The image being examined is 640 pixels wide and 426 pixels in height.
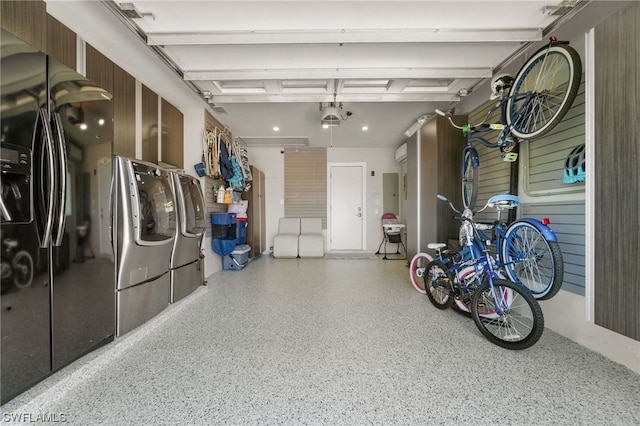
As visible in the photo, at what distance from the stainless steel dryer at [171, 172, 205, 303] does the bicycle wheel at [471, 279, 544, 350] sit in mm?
2826

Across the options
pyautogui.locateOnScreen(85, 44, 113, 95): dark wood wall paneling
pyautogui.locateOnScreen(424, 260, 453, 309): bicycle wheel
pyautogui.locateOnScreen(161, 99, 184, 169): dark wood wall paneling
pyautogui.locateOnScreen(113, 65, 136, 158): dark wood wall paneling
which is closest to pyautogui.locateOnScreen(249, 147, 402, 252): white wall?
pyautogui.locateOnScreen(161, 99, 184, 169): dark wood wall paneling

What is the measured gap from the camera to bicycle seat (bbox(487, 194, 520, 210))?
6.40 feet

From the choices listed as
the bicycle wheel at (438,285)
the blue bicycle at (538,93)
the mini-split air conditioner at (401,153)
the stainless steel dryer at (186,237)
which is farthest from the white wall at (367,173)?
the blue bicycle at (538,93)

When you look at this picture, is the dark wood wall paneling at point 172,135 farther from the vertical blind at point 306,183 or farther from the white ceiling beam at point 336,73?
the vertical blind at point 306,183

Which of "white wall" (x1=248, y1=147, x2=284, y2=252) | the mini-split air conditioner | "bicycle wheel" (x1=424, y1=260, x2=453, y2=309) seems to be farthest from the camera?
"white wall" (x1=248, y1=147, x2=284, y2=252)

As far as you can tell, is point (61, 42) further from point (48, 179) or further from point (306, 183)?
point (306, 183)

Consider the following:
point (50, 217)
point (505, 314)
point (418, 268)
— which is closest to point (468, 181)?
point (418, 268)

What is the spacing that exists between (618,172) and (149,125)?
4.01 meters

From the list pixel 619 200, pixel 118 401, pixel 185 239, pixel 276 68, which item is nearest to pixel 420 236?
pixel 619 200

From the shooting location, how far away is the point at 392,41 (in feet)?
6.48

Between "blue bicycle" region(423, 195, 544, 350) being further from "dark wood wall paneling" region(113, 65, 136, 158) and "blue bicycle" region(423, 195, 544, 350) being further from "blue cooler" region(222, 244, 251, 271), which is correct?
"dark wood wall paneling" region(113, 65, 136, 158)

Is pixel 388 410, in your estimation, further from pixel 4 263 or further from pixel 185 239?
pixel 185 239

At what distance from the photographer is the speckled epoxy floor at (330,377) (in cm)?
120

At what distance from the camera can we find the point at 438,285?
249 centimetres
